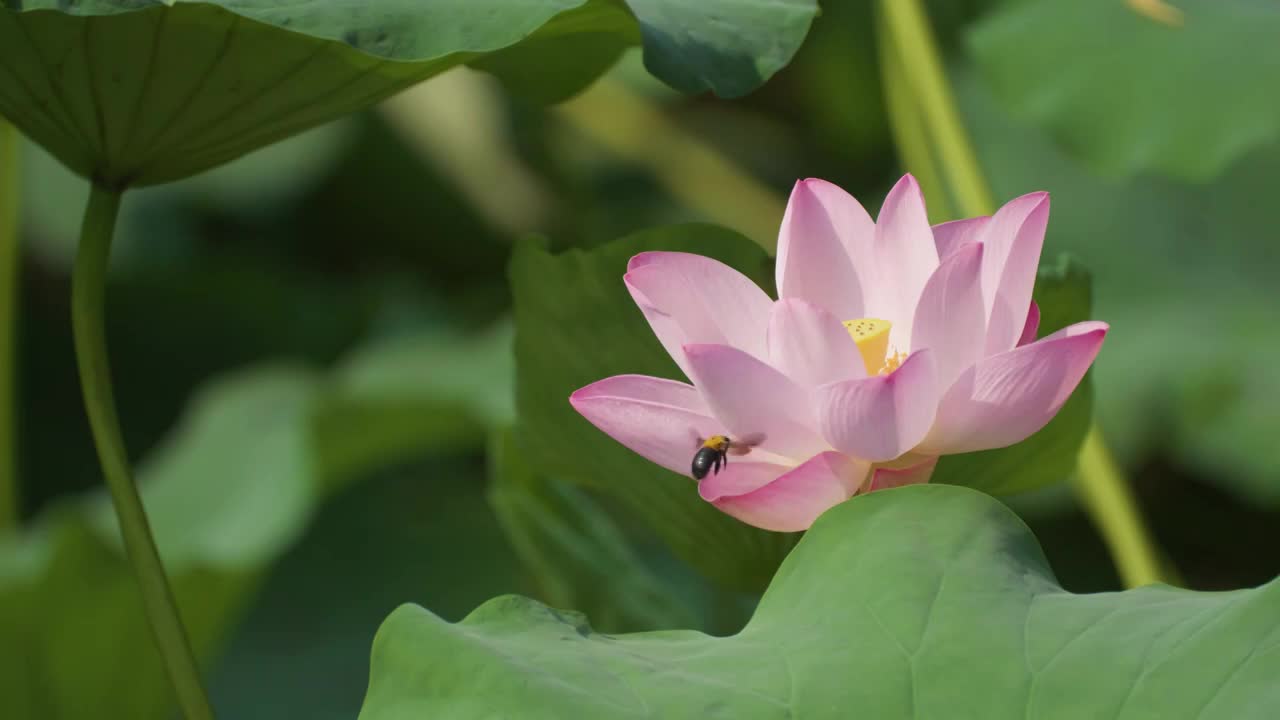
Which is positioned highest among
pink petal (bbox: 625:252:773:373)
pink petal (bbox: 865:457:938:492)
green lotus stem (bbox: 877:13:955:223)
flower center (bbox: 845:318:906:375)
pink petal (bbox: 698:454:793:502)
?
pink petal (bbox: 625:252:773:373)

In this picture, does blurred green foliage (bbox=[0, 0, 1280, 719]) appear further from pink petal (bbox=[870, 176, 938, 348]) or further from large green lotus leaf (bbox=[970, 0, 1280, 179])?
pink petal (bbox=[870, 176, 938, 348])

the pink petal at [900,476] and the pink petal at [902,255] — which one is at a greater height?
the pink petal at [902,255]

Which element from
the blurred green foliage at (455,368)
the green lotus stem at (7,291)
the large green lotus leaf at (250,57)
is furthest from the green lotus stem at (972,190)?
the green lotus stem at (7,291)

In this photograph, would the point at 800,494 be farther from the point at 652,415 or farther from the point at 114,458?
the point at 114,458

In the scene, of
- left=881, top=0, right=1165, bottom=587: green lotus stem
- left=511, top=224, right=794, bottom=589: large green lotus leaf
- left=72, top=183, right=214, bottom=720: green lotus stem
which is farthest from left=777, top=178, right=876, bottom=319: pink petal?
left=881, top=0, right=1165, bottom=587: green lotus stem

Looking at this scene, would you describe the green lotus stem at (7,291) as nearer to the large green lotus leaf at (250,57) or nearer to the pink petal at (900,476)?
the large green lotus leaf at (250,57)

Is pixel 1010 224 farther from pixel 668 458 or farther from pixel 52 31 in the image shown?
pixel 52 31

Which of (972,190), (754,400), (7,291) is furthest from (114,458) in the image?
(7,291)
